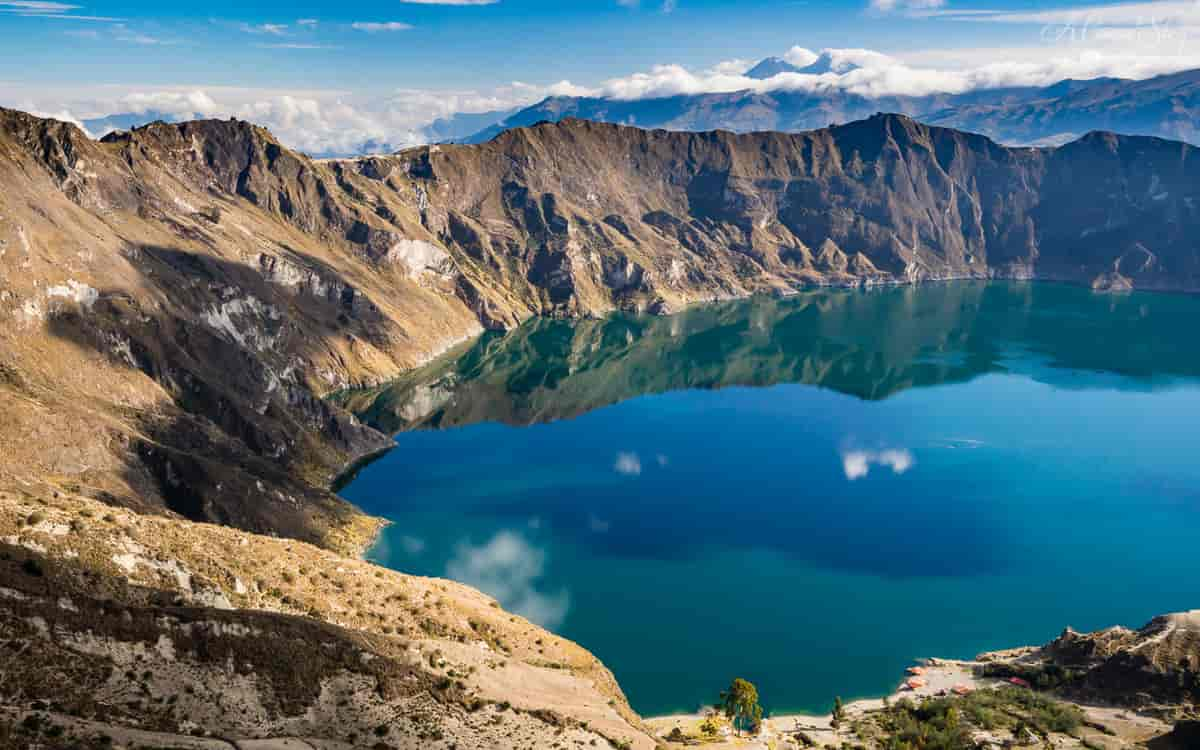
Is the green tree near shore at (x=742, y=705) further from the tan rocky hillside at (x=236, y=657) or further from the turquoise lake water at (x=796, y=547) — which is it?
the tan rocky hillside at (x=236, y=657)

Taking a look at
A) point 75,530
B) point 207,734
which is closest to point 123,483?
point 75,530

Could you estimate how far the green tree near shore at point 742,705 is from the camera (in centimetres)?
9250

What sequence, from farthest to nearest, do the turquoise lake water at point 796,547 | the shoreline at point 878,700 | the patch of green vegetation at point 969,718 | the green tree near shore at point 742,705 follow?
the turquoise lake water at point 796,547
the shoreline at point 878,700
the green tree near shore at point 742,705
the patch of green vegetation at point 969,718

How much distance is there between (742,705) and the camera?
93.1 meters

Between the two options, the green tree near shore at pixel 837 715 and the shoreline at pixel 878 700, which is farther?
the shoreline at pixel 878 700

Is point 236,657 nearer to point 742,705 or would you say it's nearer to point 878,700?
point 742,705

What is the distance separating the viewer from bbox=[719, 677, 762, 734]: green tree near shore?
3642 inches

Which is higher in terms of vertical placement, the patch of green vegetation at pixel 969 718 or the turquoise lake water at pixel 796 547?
the turquoise lake water at pixel 796 547

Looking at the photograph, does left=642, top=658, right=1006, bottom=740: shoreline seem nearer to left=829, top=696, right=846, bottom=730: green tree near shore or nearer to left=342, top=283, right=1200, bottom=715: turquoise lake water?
left=829, top=696, right=846, bottom=730: green tree near shore

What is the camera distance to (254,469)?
143 m

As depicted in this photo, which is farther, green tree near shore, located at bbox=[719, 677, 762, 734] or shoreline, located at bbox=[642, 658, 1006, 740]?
shoreline, located at bbox=[642, 658, 1006, 740]

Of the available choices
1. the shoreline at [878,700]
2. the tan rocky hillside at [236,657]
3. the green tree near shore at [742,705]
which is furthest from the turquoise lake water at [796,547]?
the tan rocky hillside at [236,657]

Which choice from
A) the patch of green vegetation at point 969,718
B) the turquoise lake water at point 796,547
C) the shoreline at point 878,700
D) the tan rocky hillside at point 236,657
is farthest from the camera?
the turquoise lake water at point 796,547

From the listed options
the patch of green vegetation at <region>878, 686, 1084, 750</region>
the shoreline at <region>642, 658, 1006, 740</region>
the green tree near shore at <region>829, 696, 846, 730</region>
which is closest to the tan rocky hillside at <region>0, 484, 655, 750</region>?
the shoreline at <region>642, 658, 1006, 740</region>
